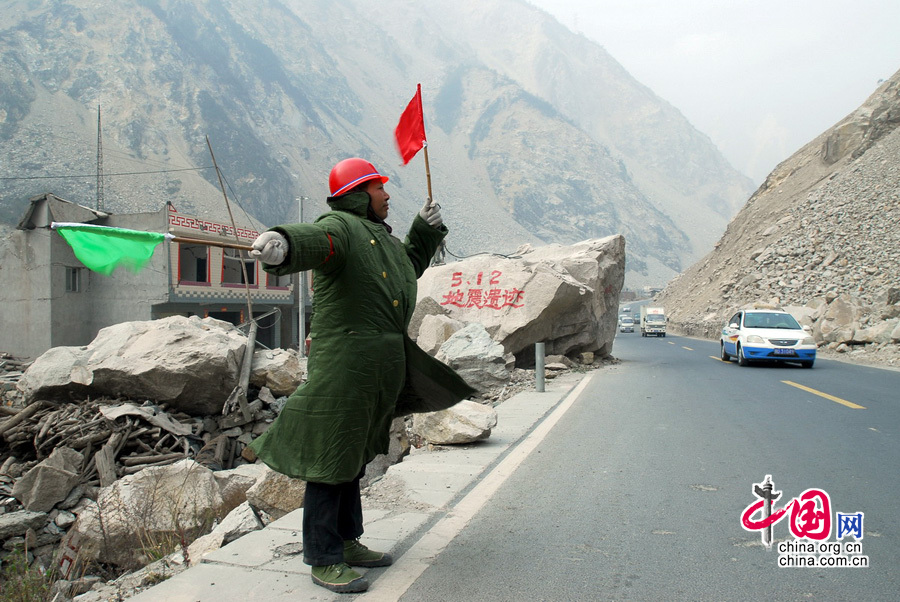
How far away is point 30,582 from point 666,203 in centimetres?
16315

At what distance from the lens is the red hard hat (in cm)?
336

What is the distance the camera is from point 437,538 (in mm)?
3922

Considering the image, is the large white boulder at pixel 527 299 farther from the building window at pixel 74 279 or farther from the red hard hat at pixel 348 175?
the building window at pixel 74 279

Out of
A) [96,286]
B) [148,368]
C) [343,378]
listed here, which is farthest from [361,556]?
[96,286]

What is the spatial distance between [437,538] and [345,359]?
1.44 m

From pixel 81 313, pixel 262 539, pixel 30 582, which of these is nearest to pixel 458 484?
pixel 262 539

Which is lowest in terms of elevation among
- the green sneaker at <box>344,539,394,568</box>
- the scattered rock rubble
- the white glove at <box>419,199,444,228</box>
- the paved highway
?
the scattered rock rubble

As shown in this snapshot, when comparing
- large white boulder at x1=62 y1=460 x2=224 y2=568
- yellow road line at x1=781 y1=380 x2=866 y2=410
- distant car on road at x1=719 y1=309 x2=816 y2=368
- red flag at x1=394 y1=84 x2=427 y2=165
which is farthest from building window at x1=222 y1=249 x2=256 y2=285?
red flag at x1=394 y1=84 x2=427 y2=165

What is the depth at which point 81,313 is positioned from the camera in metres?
29.3

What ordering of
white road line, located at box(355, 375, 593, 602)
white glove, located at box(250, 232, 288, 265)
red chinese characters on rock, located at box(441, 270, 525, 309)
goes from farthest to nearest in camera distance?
red chinese characters on rock, located at box(441, 270, 525, 309), white road line, located at box(355, 375, 593, 602), white glove, located at box(250, 232, 288, 265)

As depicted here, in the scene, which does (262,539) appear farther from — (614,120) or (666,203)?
(614,120)

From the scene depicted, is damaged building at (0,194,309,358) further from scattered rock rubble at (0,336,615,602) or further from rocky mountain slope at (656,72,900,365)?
Answer: rocky mountain slope at (656,72,900,365)

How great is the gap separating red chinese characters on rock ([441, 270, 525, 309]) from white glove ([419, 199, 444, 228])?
444 inches

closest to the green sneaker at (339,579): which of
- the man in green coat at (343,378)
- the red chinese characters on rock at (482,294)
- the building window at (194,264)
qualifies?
the man in green coat at (343,378)
